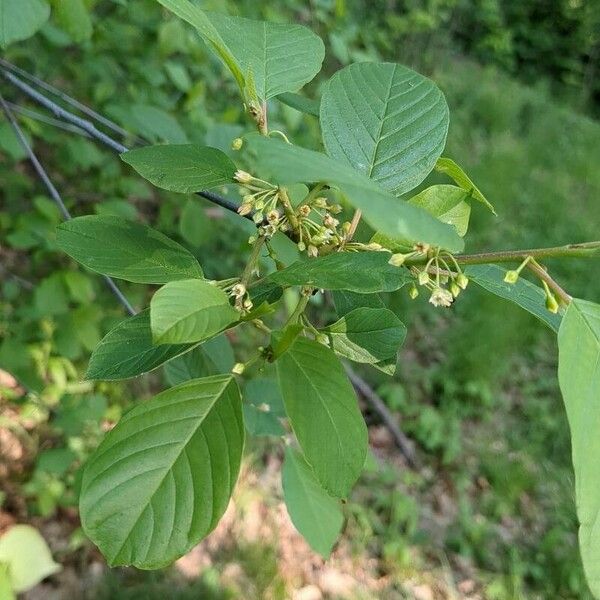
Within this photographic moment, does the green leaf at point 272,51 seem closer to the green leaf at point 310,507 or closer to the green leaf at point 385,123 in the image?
the green leaf at point 385,123

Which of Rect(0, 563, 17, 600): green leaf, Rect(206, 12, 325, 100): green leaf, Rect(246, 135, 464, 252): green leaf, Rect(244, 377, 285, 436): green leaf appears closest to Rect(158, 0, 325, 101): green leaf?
Rect(206, 12, 325, 100): green leaf

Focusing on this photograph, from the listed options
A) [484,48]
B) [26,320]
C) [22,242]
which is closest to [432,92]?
[22,242]

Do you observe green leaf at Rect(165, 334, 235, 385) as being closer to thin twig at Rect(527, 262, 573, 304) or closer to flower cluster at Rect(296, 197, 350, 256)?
flower cluster at Rect(296, 197, 350, 256)

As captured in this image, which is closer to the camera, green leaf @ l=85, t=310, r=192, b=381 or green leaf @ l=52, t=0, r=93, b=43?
green leaf @ l=85, t=310, r=192, b=381

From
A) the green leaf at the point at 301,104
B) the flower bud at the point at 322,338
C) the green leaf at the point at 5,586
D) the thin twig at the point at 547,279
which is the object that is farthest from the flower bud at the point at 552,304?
the green leaf at the point at 5,586

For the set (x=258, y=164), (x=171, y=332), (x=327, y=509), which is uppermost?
(x=258, y=164)

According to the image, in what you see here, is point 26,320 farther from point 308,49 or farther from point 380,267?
point 380,267

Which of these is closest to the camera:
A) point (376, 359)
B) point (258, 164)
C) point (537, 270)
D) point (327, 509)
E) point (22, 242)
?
point (258, 164)
